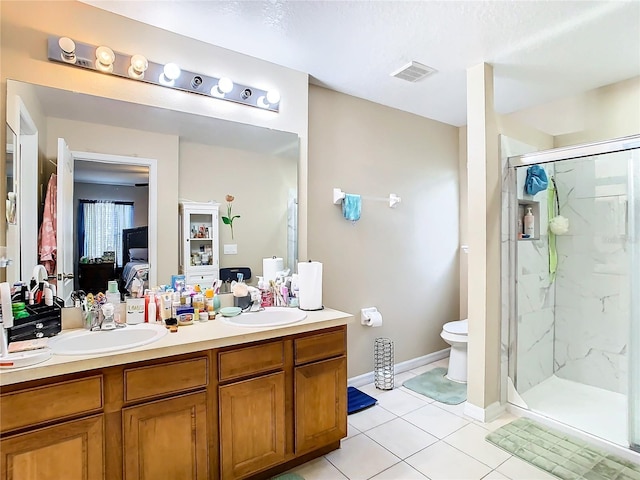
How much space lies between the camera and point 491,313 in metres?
2.58

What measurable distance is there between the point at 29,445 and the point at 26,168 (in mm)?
1281

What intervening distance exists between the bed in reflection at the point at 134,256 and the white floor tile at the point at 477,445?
220cm

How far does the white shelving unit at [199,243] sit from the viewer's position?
7.12ft

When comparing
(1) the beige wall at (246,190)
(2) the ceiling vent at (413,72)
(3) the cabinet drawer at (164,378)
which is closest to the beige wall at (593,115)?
(2) the ceiling vent at (413,72)

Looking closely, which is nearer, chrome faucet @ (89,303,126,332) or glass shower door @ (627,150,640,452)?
chrome faucet @ (89,303,126,332)

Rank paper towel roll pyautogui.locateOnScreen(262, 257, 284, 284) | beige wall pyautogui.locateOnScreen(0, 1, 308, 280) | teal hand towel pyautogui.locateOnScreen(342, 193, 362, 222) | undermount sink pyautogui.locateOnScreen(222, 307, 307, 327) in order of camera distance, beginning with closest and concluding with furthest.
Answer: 1. beige wall pyautogui.locateOnScreen(0, 1, 308, 280)
2. undermount sink pyautogui.locateOnScreen(222, 307, 307, 327)
3. paper towel roll pyautogui.locateOnScreen(262, 257, 284, 284)
4. teal hand towel pyautogui.locateOnScreen(342, 193, 362, 222)

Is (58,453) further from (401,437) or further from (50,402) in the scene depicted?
(401,437)

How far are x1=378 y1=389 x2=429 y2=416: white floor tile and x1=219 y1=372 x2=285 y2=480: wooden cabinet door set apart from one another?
3.71 feet

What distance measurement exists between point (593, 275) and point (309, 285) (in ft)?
8.44

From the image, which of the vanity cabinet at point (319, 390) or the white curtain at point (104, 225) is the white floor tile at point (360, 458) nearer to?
the vanity cabinet at point (319, 390)

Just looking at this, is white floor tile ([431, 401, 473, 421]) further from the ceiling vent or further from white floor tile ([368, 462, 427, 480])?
the ceiling vent

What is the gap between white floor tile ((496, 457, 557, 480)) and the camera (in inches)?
75.9

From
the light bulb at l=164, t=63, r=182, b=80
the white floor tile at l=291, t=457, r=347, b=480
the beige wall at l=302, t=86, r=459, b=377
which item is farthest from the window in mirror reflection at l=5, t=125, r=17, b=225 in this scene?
the white floor tile at l=291, t=457, r=347, b=480

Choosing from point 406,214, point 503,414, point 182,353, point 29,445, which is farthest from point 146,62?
point 503,414
